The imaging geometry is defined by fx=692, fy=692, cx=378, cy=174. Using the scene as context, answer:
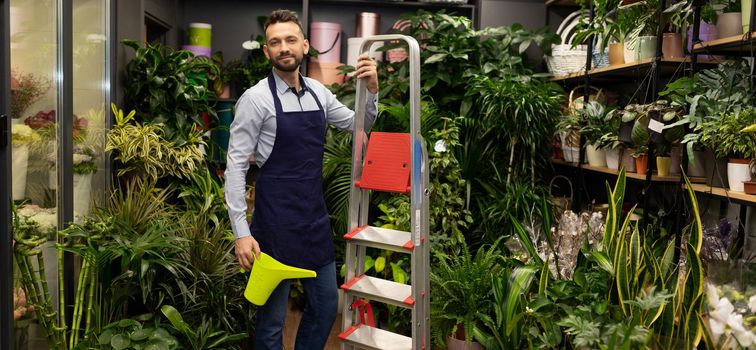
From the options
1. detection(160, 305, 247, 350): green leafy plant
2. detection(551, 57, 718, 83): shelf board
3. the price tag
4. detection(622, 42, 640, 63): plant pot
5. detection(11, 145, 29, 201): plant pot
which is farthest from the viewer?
detection(622, 42, 640, 63): plant pot

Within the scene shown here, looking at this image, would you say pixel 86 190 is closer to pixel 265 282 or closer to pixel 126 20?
pixel 126 20

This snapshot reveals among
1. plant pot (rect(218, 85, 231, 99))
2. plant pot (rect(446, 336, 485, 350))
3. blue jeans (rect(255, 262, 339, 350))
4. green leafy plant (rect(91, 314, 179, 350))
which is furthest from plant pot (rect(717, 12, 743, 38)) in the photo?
plant pot (rect(218, 85, 231, 99))

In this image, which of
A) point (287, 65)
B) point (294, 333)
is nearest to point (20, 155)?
point (287, 65)

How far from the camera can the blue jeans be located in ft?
8.57

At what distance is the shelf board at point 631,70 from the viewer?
3139 mm

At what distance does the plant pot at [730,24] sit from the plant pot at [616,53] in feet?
2.58

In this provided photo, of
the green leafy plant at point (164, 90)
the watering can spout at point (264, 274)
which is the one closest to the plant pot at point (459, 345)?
the watering can spout at point (264, 274)

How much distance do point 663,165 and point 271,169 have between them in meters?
1.83

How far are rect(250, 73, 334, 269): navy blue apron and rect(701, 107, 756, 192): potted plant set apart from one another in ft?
4.82

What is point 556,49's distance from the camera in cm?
441

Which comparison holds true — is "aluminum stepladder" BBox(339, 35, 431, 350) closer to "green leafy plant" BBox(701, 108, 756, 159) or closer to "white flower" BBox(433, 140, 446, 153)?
"white flower" BBox(433, 140, 446, 153)

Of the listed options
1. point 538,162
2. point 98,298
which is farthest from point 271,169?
point 538,162

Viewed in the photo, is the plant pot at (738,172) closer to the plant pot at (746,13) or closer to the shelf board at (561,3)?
the plant pot at (746,13)

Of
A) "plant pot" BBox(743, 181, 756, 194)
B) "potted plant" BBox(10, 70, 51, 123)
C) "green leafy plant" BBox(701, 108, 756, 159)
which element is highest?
"potted plant" BBox(10, 70, 51, 123)
